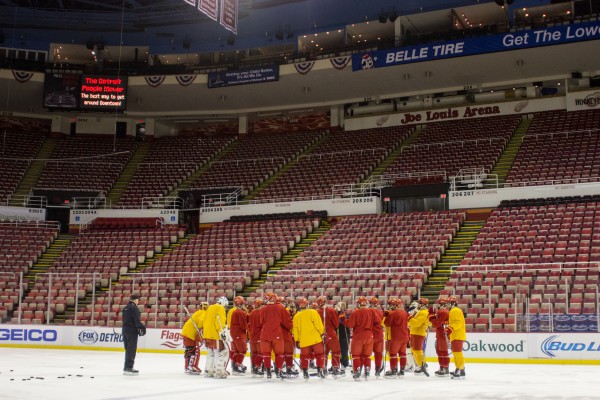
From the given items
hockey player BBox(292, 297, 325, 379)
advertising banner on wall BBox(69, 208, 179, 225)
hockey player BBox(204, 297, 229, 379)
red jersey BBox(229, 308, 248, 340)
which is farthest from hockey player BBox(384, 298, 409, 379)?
advertising banner on wall BBox(69, 208, 179, 225)

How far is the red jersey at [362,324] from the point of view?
13.8 metres

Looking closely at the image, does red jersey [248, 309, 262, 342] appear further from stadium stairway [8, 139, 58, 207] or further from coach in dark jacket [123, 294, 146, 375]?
stadium stairway [8, 139, 58, 207]

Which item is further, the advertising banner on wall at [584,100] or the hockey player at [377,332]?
the advertising banner on wall at [584,100]

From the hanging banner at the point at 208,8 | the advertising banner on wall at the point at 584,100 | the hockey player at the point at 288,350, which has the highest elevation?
the advertising banner on wall at the point at 584,100

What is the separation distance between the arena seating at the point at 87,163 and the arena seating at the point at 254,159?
573 centimetres

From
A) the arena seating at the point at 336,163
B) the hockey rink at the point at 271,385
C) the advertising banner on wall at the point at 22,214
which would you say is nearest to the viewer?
the hockey rink at the point at 271,385

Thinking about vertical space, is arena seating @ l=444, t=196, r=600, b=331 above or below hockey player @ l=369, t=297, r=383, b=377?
above

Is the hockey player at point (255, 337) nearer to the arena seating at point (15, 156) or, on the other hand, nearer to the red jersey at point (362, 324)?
the red jersey at point (362, 324)

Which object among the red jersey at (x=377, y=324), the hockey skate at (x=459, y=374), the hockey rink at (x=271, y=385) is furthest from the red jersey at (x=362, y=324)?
the hockey skate at (x=459, y=374)

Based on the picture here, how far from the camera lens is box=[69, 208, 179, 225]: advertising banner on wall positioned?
37.1 m

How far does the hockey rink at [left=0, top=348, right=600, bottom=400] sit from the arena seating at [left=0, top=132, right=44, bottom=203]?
24.5 meters

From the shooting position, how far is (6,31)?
4359cm

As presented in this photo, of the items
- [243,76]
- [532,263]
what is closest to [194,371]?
[532,263]

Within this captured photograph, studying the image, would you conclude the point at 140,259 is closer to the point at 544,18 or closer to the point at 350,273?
the point at 350,273
